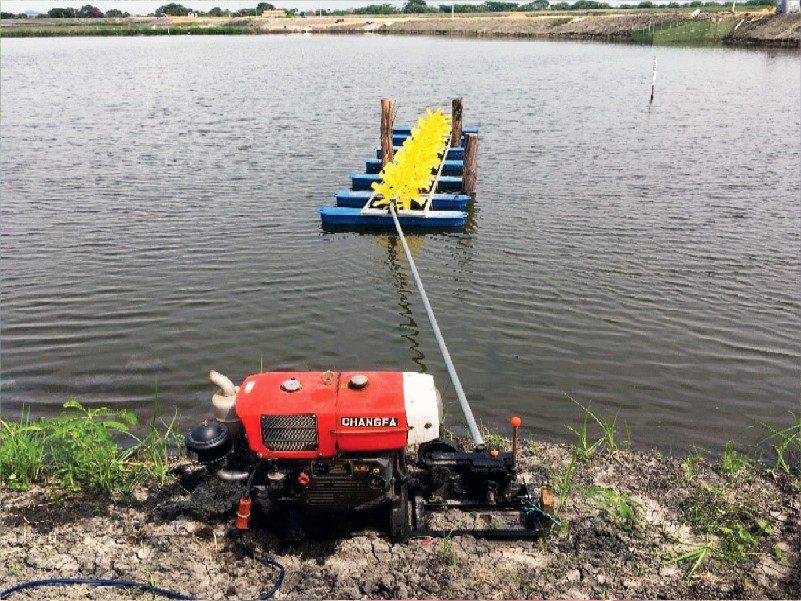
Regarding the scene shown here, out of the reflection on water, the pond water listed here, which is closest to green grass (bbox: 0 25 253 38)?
the pond water

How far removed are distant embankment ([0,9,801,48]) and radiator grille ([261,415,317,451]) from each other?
7418 cm

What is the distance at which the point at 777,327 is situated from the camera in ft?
33.5

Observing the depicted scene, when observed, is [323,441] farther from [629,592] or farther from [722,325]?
[722,325]

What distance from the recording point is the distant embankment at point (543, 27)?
7012 centimetres

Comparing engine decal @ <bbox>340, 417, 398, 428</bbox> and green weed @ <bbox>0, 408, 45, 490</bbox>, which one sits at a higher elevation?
engine decal @ <bbox>340, 417, 398, 428</bbox>

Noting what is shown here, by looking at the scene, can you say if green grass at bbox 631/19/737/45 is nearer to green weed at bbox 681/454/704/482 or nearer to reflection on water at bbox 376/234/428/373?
reflection on water at bbox 376/234/428/373

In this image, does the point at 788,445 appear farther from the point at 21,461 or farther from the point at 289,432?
the point at 21,461

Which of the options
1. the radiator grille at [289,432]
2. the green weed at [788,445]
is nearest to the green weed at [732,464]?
the green weed at [788,445]

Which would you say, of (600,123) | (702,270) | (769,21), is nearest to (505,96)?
(600,123)

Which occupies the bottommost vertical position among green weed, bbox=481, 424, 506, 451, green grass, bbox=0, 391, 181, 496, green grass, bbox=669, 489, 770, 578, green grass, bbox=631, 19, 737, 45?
green weed, bbox=481, 424, 506, 451

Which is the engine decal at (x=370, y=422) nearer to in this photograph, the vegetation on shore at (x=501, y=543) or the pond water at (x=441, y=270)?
the vegetation on shore at (x=501, y=543)

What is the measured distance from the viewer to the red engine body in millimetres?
4762

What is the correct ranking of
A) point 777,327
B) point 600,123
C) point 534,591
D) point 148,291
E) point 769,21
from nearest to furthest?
point 534,591
point 777,327
point 148,291
point 600,123
point 769,21

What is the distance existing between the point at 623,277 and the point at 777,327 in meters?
2.66
